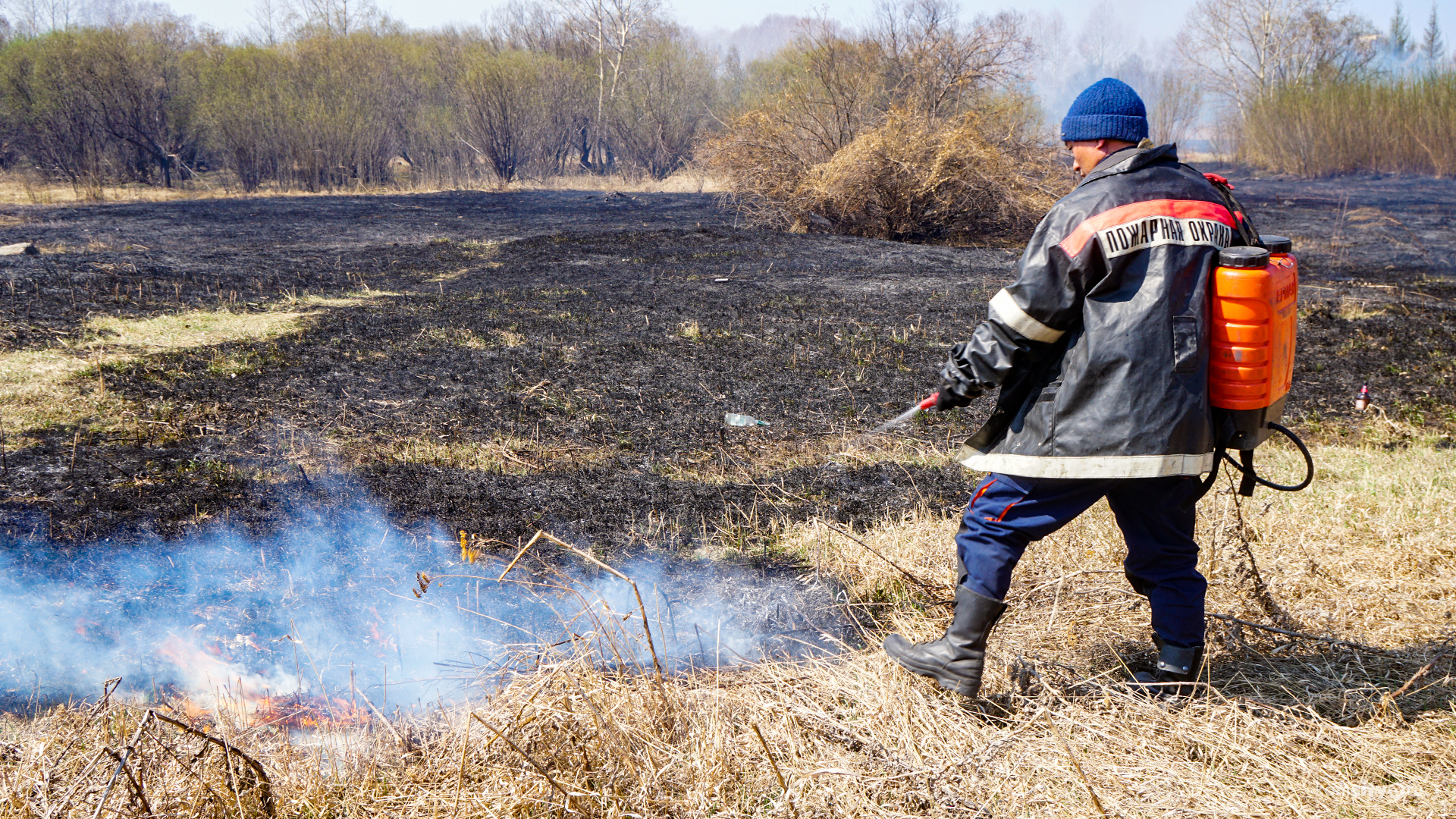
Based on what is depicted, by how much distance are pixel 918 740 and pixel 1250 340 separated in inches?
53.4

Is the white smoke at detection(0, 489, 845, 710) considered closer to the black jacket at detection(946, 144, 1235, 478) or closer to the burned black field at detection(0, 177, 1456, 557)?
the burned black field at detection(0, 177, 1456, 557)

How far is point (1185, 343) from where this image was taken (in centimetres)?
224

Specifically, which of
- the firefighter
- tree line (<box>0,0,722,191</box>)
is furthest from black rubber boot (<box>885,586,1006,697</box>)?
tree line (<box>0,0,722,191</box>)

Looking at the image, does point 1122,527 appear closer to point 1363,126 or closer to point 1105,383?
point 1105,383

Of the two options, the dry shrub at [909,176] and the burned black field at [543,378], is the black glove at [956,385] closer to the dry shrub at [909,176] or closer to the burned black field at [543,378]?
the burned black field at [543,378]

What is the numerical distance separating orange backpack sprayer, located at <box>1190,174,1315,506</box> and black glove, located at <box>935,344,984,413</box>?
0.61m

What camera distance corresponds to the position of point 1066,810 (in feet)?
6.65

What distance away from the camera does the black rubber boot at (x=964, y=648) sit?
242 centimetres

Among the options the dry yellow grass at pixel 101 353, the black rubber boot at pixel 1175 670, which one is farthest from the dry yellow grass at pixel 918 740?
the dry yellow grass at pixel 101 353

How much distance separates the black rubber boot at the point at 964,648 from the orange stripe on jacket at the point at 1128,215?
3.18ft

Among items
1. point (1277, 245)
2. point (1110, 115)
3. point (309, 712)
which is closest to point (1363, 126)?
point (1277, 245)

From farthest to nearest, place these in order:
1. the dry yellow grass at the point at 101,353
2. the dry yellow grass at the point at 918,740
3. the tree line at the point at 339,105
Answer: the tree line at the point at 339,105 → the dry yellow grass at the point at 101,353 → the dry yellow grass at the point at 918,740

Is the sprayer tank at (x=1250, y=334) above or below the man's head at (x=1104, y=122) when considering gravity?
below

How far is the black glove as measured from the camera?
2.49 m
